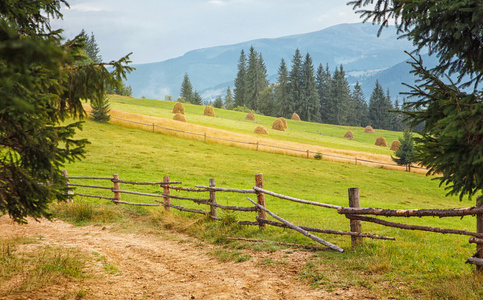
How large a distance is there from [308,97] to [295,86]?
4501 millimetres

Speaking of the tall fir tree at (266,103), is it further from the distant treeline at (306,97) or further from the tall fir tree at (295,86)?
the tall fir tree at (295,86)

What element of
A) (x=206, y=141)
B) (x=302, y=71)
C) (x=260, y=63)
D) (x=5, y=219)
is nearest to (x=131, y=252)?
(x=5, y=219)

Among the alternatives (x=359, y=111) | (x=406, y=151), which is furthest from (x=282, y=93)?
(x=406, y=151)

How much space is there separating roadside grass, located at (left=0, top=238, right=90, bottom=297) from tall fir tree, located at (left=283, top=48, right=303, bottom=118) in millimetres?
84864

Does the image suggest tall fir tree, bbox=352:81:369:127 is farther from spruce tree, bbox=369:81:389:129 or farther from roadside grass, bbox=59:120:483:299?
roadside grass, bbox=59:120:483:299

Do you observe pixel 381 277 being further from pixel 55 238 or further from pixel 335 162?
pixel 335 162

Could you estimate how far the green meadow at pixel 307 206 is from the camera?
19.4 ft

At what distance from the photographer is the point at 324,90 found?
324 ft

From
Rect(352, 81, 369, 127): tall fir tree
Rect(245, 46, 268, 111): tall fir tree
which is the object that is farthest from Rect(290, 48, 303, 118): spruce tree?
Rect(352, 81, 369, 127): tall fir tree

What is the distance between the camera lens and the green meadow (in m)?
5.91

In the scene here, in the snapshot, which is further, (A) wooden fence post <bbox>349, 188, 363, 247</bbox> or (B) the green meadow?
(A) wooden fence post <bbox>349, 188, 363, 247</bbox>

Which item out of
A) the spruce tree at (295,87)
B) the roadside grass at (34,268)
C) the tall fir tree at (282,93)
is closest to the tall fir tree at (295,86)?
the spruce tree at (295,87)

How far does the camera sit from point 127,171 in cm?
2138

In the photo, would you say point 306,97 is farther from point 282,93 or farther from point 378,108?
point 378,108
